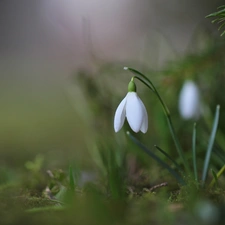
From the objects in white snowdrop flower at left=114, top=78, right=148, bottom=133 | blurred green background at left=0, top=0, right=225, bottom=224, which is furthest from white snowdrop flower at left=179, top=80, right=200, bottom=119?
white snowdrop flower at left=114, top=78, right=148, bottom=133

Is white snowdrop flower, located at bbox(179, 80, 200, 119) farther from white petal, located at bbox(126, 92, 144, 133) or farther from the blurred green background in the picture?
white petal, located at bbox(126, 92, 144, 133)

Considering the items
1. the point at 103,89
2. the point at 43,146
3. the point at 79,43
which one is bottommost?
the point at 43,146

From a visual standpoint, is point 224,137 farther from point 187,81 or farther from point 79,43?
point 79,43

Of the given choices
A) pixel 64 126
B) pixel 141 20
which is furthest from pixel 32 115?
pixel 141 20

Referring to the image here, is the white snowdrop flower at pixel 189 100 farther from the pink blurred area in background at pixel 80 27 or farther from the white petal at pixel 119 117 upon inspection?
the pink blurred area in background at pixel 80 27

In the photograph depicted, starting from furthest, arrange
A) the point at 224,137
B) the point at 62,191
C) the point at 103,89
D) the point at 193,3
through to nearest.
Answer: the point at 193,3
the point at 103,89
the point at 224,137
the point at 62,191

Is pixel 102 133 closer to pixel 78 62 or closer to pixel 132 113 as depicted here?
pixel 132 113

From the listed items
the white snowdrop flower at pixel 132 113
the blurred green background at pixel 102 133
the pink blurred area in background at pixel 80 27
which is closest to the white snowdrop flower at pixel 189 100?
the blurred green background at pixel 102 133
